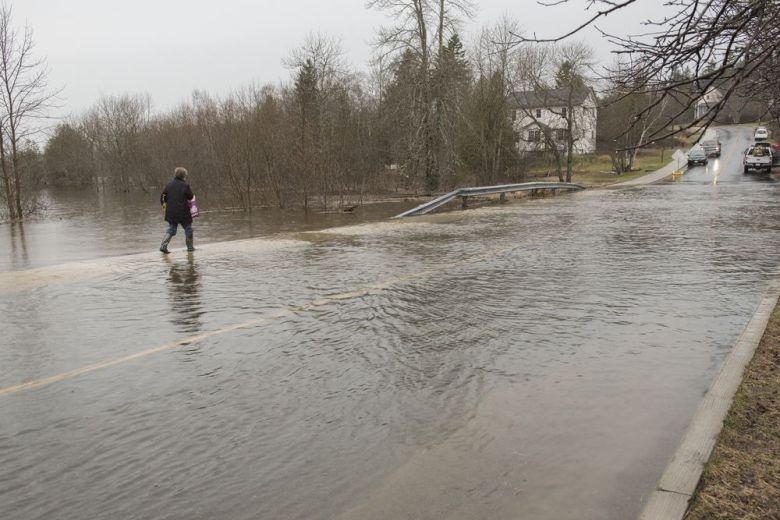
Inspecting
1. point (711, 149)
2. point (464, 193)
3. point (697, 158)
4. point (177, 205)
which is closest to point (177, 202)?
point (177, 205)

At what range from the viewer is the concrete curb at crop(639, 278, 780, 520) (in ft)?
10.8

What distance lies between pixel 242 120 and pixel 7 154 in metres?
13.9

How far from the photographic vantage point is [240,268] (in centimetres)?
1151

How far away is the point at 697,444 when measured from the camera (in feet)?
13.0

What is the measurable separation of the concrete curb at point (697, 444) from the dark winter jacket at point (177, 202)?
36.0 feet

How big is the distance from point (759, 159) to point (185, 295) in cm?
5054

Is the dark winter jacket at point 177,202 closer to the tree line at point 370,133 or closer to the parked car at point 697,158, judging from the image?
the tree line at point 370,133

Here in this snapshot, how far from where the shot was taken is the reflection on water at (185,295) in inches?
296

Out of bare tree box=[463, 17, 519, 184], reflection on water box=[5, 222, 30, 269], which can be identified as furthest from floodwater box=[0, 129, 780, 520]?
bare tree box=[463, 17, 519, 184]

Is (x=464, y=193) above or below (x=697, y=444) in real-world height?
above

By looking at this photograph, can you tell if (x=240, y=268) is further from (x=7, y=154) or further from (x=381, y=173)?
(x=381, y=173)

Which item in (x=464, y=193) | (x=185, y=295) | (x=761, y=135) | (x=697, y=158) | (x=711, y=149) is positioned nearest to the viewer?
(x=185, y=295)

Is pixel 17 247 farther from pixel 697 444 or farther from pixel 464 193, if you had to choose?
pixel 697 444

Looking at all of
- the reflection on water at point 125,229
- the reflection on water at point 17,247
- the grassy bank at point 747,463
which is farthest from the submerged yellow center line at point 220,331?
the reflection on water at point 17,247
